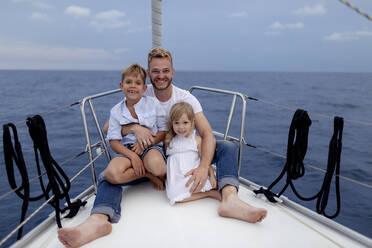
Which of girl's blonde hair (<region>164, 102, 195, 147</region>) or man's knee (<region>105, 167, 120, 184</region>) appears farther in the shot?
girl's blonde hair (<region>164, 102, 195, 147</region>)

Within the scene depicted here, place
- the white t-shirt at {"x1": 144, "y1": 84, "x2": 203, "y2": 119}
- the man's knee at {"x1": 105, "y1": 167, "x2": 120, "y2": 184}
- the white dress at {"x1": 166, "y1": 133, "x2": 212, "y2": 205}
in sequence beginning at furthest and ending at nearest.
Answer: the white t-shirt at {"x1": 144, "y1": 84, "x2": 203, "y2": 119}, the white dress at {"x1": 166, "y1": 133, "x2": 212, "y2": 205}, the man's knee at {"x1": 105, "y1": 167, "x2": 120, "y2": 184}

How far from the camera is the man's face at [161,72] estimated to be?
1959 millimetres

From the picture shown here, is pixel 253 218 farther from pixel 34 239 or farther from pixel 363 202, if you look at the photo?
pixel 363 202

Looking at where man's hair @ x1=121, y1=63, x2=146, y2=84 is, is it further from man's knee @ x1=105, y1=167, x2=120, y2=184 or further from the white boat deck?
the white boat deck

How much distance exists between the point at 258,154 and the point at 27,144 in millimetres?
5099

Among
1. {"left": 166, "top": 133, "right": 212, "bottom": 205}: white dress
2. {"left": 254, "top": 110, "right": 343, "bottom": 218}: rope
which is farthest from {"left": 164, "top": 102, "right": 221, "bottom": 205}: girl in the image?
{"left": 254, "top": 110, "right": 343, "bottom": 218}: rope

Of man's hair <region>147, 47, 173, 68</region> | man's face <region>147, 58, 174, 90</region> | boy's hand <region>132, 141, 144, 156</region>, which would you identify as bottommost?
boy's hand <region>132, 141, 144, 156</region>

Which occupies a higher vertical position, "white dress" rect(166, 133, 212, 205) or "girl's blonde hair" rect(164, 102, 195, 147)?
"girl's blonde hair" rect(164, 102, 195, 147)

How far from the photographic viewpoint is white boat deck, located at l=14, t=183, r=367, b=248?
1404 millimetres

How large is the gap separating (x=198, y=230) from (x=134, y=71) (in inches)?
44.7

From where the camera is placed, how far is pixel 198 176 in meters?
1.79

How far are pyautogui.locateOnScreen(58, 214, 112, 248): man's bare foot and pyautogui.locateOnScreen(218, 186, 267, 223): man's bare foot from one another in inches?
26.5

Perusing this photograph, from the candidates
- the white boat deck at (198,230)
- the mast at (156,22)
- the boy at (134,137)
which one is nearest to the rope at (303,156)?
the white boat deck at (198,230)

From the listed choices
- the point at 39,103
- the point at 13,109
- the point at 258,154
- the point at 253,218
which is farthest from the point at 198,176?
the point at 39,103
